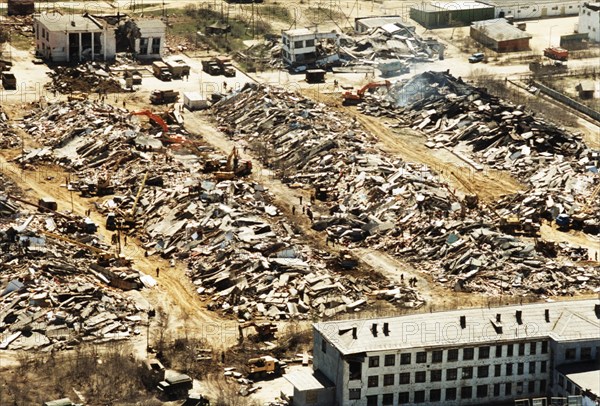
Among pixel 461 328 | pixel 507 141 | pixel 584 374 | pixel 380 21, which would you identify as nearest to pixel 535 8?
pixel 380 21

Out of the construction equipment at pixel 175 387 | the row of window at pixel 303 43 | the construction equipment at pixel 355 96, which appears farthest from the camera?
the row of window at pixel 303 43

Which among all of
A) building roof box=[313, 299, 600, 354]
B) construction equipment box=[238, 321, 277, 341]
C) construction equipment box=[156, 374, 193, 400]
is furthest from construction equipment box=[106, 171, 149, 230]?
building roof box=[313, 299, 600, 354]

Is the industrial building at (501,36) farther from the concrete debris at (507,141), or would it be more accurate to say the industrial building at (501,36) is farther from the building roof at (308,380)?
the building roof at (308,380)

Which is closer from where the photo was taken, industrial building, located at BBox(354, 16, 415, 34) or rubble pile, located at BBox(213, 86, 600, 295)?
rubble pile, located at BBox(213, 86, 600, 295)

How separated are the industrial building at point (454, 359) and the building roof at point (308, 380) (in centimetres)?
4

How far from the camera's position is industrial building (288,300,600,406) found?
2586 inches

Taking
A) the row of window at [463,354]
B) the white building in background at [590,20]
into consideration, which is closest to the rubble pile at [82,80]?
the white building in background at [590,20]

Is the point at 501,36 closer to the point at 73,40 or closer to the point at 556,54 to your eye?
the point at 556,54

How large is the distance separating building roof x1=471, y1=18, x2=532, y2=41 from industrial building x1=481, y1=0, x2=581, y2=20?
13.6 ft

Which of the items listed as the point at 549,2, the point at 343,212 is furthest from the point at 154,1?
the point at 343,212

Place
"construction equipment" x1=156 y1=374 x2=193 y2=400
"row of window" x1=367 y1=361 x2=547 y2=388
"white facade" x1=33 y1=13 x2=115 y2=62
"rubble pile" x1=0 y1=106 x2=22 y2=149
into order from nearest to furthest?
"row of window" x1=367 y1=361 x2=547 y2=388, "construction equipment" x1=156 y1=374 x2=193 y2=400, "rubble pile" x1=0 y1=106 x2=22 y2=149, "white facade" x1=33 y1=13 x2=115 y2=62

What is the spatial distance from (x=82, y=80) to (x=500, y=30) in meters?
34.7

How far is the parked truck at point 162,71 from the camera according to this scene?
384 feet

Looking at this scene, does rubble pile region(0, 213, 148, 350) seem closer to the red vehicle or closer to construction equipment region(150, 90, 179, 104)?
construction equipment region(150, 90, 179, 104)
